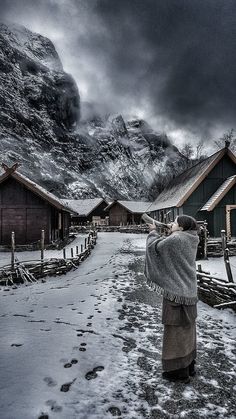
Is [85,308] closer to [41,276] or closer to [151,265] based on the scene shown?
[151,265]

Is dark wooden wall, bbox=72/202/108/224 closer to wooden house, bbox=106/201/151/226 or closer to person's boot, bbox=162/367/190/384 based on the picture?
wooden house, bbox=106/201/151/226

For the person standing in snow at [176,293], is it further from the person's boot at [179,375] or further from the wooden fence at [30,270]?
the wooden fence at [30,270]

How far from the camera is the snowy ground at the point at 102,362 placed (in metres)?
2.99

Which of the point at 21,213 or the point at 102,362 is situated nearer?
the point at 102,362

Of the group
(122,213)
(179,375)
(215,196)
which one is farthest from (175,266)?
(122,213)

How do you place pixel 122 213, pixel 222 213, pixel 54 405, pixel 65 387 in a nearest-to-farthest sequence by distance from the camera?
pixel 54 405 < pixel 65 387 < pixel 222 213 < pixel 122 213

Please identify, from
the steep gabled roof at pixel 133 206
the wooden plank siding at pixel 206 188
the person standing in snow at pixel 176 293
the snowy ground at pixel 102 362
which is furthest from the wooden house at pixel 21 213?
the steep gabled roof at pixel 133 206

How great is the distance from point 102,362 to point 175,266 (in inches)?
Result: 73.7

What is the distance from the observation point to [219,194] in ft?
63.2

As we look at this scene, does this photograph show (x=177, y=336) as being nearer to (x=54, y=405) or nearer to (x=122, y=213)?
(x=54, y=405)

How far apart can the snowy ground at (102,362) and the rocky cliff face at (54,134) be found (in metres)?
68.7

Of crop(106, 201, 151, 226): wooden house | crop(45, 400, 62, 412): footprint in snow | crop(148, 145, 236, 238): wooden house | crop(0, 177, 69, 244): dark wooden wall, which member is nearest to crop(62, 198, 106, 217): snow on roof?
crop(106, 201, 151, 226): wooden house

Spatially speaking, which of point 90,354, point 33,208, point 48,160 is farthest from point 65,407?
point 48,160

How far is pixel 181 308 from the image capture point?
11.6 ft
